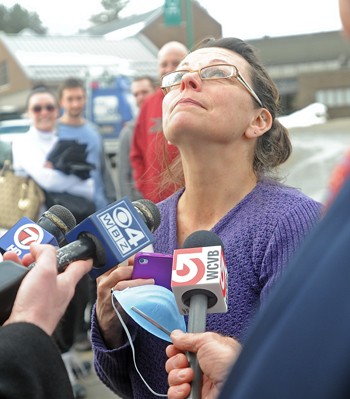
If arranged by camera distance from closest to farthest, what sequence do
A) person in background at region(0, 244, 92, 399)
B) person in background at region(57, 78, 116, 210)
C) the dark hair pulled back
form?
person in background at region(0, 244, 92, 399), the dark hair pulled back, person in background at region(57, 78, 116, 210)

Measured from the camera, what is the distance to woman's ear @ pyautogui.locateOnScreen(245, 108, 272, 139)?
2.00m

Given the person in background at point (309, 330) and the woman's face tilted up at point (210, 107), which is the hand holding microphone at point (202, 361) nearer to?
the person in background at point (309, 330)

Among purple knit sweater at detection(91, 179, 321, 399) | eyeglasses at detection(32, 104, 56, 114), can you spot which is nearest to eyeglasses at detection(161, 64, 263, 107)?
purple knit sweater at detection(91, 179, 321, 399)

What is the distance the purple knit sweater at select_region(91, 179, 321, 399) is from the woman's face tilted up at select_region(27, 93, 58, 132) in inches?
116

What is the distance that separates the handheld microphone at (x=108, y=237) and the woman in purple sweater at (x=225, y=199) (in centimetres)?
17

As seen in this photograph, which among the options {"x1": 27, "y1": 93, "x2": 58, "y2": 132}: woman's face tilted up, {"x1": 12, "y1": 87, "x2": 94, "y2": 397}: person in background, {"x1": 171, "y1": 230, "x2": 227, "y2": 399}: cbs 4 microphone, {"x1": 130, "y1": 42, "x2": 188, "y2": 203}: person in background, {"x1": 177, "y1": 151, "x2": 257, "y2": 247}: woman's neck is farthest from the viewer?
{"x1": 27, "y1": 93, "x2": 58, "y2": 132}: woman's face tilted up

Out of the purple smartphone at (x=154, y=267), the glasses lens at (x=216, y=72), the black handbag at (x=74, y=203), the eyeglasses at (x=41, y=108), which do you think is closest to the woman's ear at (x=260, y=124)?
the glasses lens at (x=216, y=72)

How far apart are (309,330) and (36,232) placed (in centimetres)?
117

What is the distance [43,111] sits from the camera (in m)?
4.73

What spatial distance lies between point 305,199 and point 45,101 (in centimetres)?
366

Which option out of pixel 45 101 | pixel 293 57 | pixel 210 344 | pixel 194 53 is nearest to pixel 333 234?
pixel 210 344

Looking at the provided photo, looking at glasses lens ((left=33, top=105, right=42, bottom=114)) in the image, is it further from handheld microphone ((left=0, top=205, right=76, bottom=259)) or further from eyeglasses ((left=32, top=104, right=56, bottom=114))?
handheld microphone ((left=0, top=205, right=76, bottom=259))

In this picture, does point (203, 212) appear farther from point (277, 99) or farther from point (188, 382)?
point (188, 382)

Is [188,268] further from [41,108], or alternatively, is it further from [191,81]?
[41,108]
